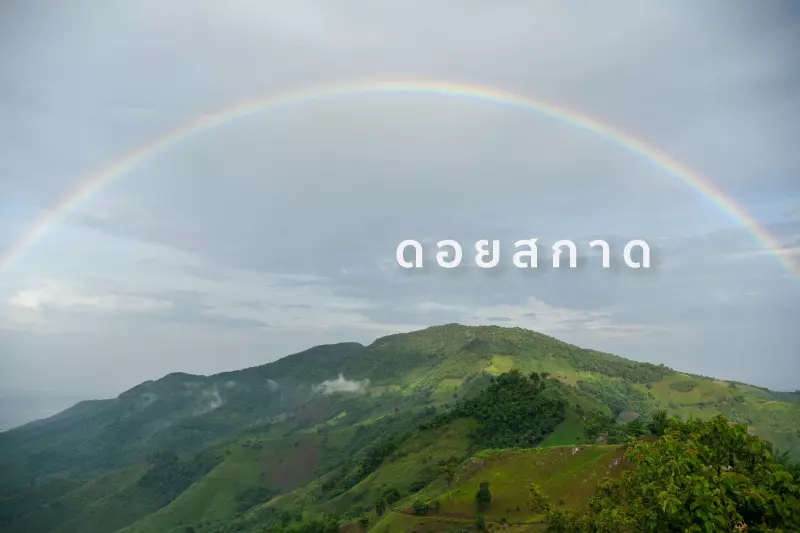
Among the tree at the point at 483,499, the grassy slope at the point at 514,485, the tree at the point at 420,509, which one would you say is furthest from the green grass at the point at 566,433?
the tree at the point at 420,509

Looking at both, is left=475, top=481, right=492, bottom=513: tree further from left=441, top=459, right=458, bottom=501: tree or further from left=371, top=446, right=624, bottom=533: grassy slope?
left=441, top=459, right=458, bottom=501: tree

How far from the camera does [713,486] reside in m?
14.8

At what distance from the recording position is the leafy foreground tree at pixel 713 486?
1381cm

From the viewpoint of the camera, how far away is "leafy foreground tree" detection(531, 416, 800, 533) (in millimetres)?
13805

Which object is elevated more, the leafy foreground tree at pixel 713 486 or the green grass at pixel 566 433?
the leafy foreground tree at pixel 713 486

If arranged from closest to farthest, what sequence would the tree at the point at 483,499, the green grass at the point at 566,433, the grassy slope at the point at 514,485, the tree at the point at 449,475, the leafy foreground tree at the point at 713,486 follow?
the leafy foreground tree at the point at 713,486
the grassy slope at the point at 514,485
the tree at the point at 483,499
the tree at the point at 449,475
the green grass at the point at 566,433

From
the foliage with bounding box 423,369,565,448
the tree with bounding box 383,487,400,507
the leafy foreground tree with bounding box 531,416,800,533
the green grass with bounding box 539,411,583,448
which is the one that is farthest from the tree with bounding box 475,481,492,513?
the leafy foreground tree with bounding box 531,416,800,533

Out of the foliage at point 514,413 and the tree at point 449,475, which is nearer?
the tree at point 449,475

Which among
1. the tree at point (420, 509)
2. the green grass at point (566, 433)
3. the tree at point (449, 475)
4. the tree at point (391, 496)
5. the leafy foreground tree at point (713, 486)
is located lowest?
the tree at point (391, 496)

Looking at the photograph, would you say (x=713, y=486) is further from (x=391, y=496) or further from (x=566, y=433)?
(x=566, y=433)

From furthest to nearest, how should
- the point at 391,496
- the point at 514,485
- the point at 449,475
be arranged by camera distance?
the point at 391,496 < the point at 449,475 < the point at 514,485

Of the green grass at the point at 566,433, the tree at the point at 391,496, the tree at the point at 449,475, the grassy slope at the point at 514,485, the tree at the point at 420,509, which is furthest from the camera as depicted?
the green grass at the point at 566,433

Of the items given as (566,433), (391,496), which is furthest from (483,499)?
(566,433)

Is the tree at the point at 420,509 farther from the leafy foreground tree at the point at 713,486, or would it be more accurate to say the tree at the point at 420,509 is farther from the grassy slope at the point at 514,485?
the leafy foreground tree at the point at 713,486
